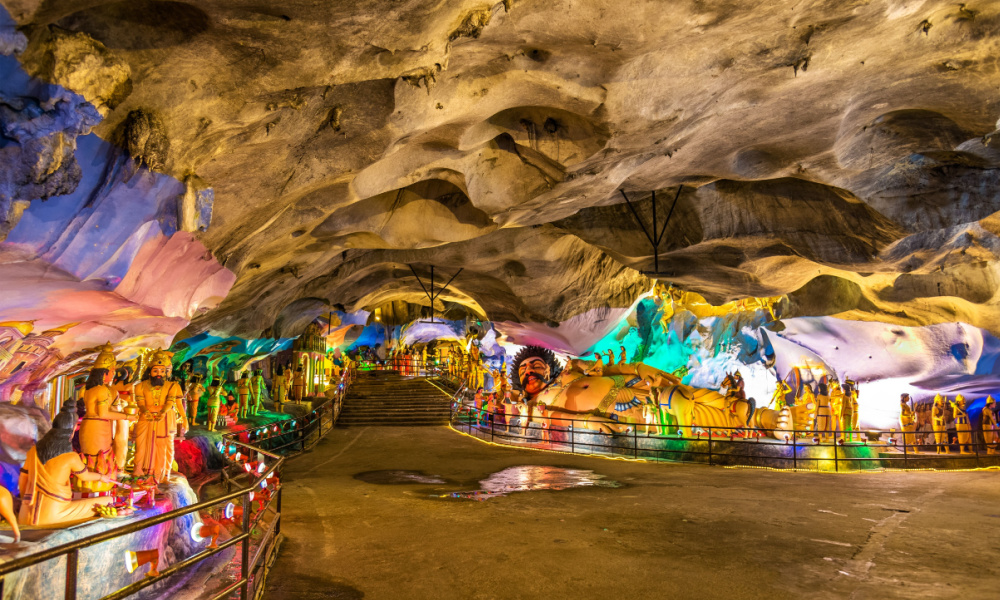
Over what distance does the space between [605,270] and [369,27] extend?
1246 cm

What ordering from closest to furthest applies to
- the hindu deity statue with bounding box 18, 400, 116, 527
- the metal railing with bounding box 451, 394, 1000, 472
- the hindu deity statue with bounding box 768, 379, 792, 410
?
the hindu deity statue with bounding box 18, 400, 116, 527 → the metal railing with bounding box 451, 394, 1000, 472 → the hindu deity statue with bounding box 768, 379, 792, 410

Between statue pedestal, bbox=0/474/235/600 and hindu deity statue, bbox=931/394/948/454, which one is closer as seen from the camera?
statue pedestal, bbox=0/474/235/600

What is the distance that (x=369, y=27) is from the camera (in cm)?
432

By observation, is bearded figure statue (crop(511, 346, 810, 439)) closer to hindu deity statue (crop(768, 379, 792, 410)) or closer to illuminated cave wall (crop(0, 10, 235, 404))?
hindu deity statue (crop(768, 379, 792, 410))

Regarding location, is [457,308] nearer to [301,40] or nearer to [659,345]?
[659,345]

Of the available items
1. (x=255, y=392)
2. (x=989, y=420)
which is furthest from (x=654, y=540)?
(x=255, y=392)

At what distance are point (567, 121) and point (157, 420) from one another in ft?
20.0

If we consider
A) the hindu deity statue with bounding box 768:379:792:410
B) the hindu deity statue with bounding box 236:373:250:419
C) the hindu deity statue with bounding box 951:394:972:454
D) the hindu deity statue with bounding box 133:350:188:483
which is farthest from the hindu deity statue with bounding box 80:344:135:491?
the hindu deity statue with bounding box 951:394:972:454

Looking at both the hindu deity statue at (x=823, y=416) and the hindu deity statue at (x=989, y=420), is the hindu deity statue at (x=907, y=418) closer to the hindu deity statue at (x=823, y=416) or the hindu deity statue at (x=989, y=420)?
the hindu deity statue at (x=989, y=420)

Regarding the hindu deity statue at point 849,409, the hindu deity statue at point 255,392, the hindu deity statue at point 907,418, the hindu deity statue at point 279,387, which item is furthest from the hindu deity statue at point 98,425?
the hindu deity statue at point 279,387

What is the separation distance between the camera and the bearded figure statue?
16.0 metres

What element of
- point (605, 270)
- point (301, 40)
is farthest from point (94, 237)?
point (605, 270)

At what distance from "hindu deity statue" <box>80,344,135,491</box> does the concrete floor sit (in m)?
1.98

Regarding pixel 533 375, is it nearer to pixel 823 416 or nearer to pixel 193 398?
pixel 823 416
